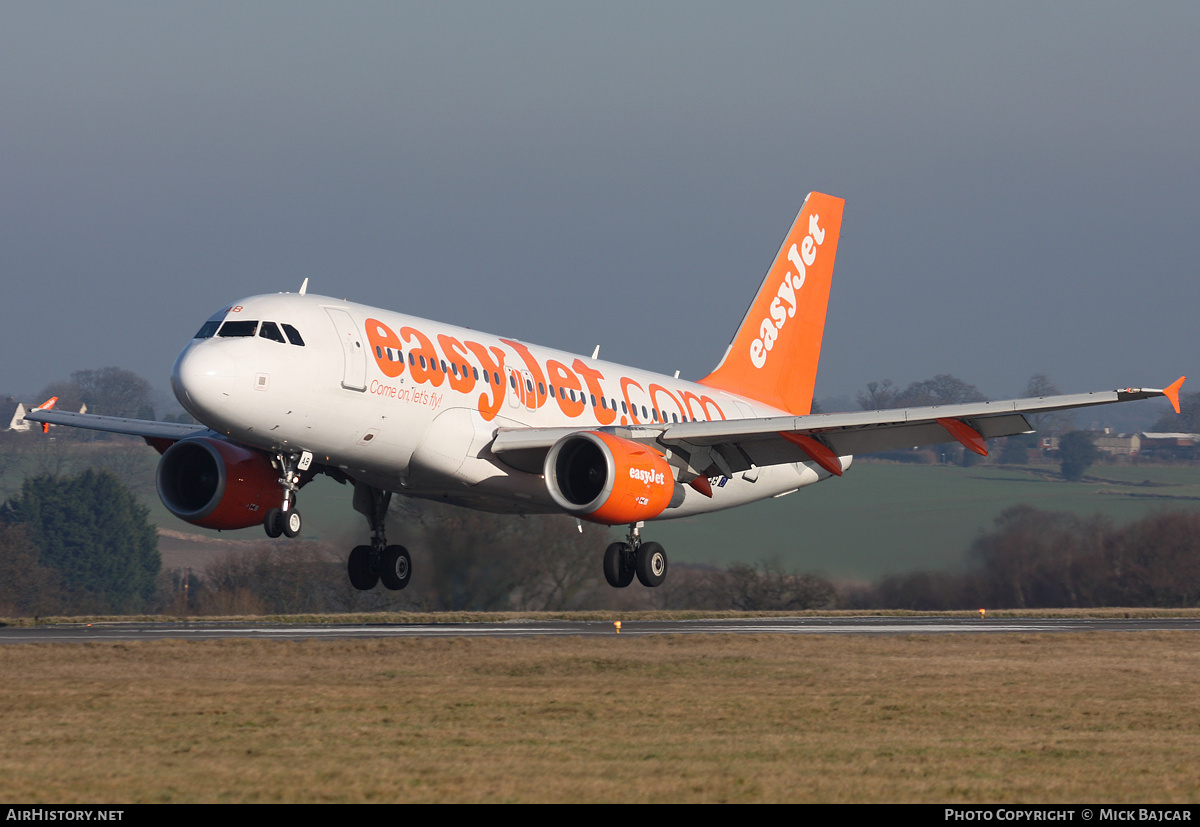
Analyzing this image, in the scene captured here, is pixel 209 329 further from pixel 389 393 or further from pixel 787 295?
pixel 787 295

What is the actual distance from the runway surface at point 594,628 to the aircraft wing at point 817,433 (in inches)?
186

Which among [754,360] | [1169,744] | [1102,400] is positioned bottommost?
[1169,744]

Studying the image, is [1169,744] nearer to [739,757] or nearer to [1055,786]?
[1055,786]

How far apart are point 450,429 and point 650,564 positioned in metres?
6.54

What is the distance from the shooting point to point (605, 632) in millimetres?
36438

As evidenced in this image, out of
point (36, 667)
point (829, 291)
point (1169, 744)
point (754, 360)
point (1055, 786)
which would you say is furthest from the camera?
point (829, 291)

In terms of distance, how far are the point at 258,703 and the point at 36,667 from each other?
7194 mm

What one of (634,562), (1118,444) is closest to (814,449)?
(634,562)

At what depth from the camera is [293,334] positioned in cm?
2616

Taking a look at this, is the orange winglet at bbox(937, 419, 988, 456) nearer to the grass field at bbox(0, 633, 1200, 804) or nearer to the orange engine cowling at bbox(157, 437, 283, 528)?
the grass field at bbox(0, 633, 1200, 804)

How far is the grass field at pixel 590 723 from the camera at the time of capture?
536 inches

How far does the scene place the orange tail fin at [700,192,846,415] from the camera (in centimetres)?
4128

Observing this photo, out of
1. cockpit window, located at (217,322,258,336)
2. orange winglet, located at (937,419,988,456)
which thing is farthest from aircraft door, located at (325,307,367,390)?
orange winglet, located at (937,419,988,456)
